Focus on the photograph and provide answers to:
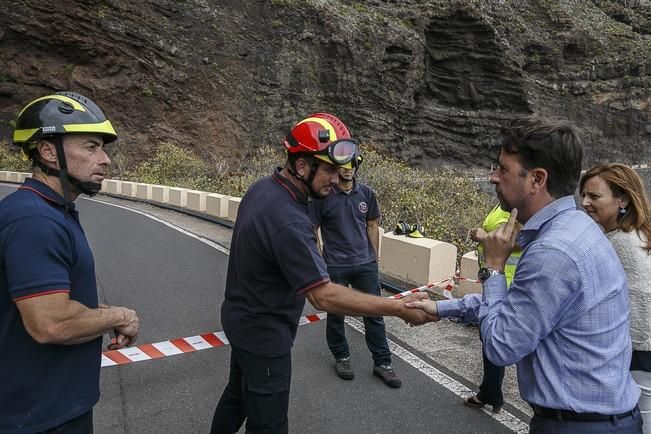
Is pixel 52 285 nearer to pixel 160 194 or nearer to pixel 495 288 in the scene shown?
pixel 495 288

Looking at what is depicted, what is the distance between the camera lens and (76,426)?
82.7 inches

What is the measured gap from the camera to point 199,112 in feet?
111

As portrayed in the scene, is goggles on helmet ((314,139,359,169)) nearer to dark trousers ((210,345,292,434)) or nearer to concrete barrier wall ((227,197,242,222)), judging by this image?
dark trousers ((210,345,292,434))

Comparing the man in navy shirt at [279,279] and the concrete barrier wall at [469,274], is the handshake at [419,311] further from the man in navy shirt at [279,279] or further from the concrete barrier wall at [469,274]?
the concrete barrier wall at [469,274]

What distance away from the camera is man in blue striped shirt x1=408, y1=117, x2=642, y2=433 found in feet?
5.65

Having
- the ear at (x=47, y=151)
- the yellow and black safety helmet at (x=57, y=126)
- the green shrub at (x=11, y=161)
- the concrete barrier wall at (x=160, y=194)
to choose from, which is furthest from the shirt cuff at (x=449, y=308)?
the green shrub at (x=11, y=161)

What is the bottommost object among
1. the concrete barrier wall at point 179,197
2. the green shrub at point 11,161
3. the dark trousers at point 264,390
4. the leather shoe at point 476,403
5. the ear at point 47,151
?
the green shrub at point 11,161

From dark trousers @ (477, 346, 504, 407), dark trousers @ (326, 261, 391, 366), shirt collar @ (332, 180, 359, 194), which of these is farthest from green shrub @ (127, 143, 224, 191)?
dark trousers @ (477, 346, 504, 407)

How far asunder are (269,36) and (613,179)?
35249 millimetres

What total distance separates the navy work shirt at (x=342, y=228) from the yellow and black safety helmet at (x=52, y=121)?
2785mm

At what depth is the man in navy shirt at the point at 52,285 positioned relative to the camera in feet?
6.10

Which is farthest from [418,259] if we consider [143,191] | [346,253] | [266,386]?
[143,191]

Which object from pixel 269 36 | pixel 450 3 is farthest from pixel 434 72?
pixel 269 36

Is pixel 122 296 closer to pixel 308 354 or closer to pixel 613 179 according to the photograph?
pixel 308 354
